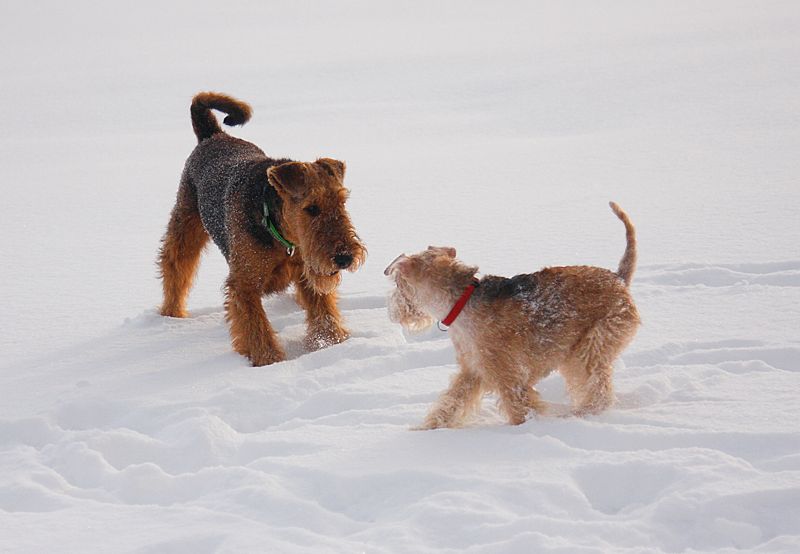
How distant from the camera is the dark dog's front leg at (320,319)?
18.1ft

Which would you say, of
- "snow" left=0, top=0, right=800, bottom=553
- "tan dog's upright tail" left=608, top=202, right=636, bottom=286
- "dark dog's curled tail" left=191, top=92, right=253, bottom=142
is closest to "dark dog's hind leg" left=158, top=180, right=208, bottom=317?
"snow" left=0, top=0, right=800, bottom=553

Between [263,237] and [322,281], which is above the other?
[263,237]

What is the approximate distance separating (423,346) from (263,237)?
123 centimetres

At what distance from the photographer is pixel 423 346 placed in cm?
517

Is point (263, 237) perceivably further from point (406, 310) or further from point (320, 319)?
point (406, 310)

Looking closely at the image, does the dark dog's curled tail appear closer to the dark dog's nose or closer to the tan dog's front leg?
the dark dog's nose

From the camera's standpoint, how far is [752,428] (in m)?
3.65

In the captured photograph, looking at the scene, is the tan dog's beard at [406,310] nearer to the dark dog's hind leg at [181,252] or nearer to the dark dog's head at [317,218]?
the dark dog's head at [317,218]

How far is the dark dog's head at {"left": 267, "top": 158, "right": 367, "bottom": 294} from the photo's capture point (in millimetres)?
5055

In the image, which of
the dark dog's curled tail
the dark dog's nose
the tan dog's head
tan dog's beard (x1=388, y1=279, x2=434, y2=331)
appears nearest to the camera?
the tan dog's head

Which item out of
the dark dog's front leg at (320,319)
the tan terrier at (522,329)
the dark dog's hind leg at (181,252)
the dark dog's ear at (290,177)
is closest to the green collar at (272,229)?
the dark dog's ear at (290,177)

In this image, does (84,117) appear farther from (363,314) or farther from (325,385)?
(325,385)

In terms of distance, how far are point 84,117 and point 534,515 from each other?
1471cm

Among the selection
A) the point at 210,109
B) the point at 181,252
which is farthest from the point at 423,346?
the point at 210,109
